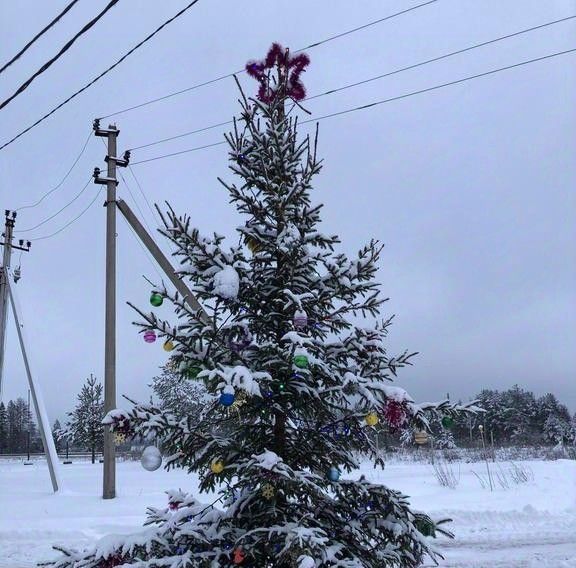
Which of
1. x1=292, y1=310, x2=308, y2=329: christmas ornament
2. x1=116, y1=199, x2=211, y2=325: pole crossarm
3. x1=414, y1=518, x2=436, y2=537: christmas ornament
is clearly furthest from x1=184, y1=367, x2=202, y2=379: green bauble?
x1=116, y1=199, x2=211, y2=325: pole crossarm

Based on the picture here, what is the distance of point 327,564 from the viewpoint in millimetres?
2828

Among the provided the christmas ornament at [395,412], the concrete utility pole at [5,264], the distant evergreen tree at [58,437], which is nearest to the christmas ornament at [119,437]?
the christmas ornament at [395,412]

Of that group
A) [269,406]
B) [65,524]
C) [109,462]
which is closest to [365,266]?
[269,406]

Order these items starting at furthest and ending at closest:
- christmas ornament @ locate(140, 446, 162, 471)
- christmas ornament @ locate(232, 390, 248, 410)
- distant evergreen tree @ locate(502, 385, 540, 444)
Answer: distant evergreen tree @ locate(502, 385, 540, 444) → christmas ornament @ locate(140, 446, 162, 471) → christmas ornament @ locate(232, 390, 248, 410)

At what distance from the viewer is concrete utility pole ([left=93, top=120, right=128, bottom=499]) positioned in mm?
11586

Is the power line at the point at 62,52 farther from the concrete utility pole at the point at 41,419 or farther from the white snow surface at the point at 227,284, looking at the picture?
the concrete utility pole at the point at 41,419

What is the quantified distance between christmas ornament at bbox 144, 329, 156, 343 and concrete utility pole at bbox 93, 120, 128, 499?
9068 mm

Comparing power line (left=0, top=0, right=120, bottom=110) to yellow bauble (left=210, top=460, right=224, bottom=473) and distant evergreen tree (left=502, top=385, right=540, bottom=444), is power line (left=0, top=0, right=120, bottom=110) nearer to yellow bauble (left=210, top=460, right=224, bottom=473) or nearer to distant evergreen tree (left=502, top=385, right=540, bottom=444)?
yellow bauble (left=210, top=460, right=224, bottom=473)

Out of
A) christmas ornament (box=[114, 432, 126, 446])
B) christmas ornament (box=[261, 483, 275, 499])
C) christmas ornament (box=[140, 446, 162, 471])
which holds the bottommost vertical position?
christmas ornament (box=[261, 483, 275, 499])

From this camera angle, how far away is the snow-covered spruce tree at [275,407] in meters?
2.94

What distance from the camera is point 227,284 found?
309 cm

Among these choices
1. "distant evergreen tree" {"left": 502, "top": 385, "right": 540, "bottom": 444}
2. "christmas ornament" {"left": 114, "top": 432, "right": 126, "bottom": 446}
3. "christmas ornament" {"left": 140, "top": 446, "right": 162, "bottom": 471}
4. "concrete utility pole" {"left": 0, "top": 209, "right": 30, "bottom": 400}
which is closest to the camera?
"christmas ornament" {"left": 114, "top": 432, "right": 126, "bottom": 446}

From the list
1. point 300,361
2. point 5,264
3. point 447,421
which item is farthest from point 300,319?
point 5,264

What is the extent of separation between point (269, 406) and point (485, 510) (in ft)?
27.8
